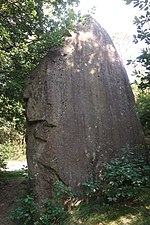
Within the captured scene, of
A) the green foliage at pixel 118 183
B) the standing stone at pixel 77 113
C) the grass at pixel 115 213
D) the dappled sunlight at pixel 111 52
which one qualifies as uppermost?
the dappled sunlight at pixel 111 52

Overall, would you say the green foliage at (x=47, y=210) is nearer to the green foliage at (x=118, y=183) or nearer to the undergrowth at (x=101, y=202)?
the undergrowth at (x=101, y=202)

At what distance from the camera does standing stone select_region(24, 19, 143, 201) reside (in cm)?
458

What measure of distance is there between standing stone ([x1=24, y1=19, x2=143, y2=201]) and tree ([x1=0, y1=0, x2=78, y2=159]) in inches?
16.0

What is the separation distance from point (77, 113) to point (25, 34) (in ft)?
8.46

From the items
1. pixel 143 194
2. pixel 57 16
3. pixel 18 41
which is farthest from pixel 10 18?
pixel 143 194

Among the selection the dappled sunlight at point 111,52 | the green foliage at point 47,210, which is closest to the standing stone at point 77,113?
the dappled sunlight at point 111,52

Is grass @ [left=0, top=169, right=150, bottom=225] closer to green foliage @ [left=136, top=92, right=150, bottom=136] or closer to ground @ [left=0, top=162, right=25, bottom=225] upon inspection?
ground @ [left=0, top=162, right=25, bottom=225]

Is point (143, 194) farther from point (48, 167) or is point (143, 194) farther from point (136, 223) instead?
point (48, 167)

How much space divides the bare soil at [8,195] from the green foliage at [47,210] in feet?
1.86

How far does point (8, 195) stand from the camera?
19.9ft

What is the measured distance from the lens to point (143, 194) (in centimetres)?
425

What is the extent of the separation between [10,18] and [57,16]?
1210 mm

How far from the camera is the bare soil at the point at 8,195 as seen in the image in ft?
16.2

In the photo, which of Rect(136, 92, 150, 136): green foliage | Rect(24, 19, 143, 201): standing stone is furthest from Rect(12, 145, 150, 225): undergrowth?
Rect(136, 92, 150, 136): green foliage
